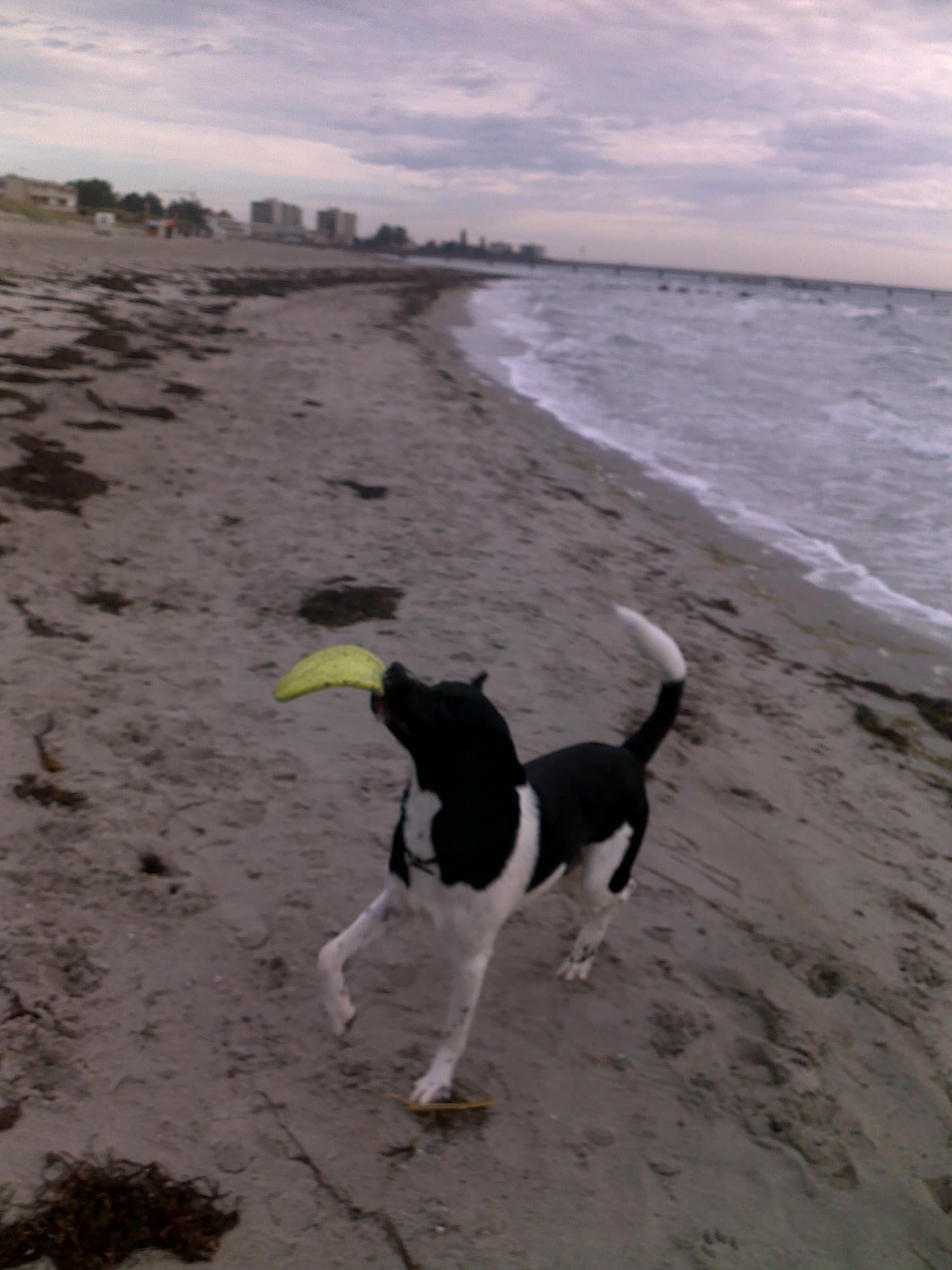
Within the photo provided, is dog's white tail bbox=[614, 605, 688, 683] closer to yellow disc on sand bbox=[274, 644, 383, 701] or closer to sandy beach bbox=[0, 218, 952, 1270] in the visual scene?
sandy beach bbox=[0, 218, 952, 1270]

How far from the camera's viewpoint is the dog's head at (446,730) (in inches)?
75.0

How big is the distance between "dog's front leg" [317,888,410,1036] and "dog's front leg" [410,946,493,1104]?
0.67 feet

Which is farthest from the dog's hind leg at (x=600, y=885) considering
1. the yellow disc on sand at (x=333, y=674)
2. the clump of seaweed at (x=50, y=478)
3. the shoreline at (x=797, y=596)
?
the clump of seaweed at (x=50, y=478)

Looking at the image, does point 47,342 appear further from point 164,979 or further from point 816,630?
point 164,979

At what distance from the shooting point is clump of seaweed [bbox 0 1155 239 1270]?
1.78m

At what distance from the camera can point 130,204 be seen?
91188 millimetres

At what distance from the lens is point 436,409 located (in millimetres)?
10359

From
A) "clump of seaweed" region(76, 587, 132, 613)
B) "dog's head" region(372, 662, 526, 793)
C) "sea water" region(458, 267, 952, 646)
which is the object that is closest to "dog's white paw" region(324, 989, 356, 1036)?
"dog's head" region(372, 662, 526, 793)

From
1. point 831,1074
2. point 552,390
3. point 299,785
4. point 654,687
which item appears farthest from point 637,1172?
point 552,390

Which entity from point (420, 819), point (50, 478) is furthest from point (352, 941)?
point (50, 478)

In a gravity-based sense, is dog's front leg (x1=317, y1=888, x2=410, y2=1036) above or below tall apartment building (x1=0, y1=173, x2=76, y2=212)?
below

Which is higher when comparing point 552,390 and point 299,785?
point 552,390

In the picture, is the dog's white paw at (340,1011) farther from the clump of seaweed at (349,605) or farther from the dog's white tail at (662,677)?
the clump of seaweed at (349,605)

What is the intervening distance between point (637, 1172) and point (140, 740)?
2324 millimetres
